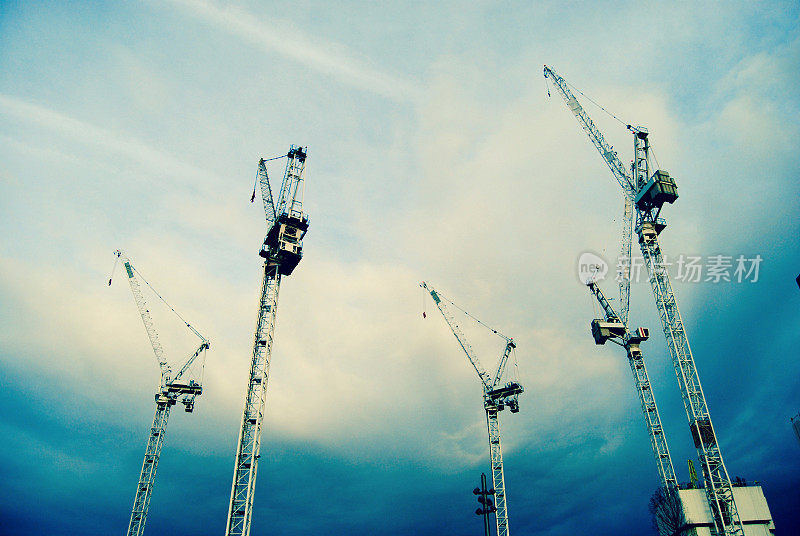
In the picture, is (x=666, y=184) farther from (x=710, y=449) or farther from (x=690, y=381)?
(x=710, y=449)

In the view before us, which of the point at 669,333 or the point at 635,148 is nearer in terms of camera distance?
the point at 669,333

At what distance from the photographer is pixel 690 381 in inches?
3273

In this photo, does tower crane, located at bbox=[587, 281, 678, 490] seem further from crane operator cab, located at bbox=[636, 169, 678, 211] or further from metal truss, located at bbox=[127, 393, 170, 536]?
metal truss, located at bbox=[127, 393, 170, 536]

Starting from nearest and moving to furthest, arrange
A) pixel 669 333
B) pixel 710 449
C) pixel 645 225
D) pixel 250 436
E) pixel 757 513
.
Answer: pixel 250 436 < pixel 710 449 < pixel 669 333 < pixel 645 225 < pixel 757 513

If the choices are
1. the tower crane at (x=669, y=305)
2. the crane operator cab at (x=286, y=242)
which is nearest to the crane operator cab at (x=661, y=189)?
the tower crane at (x=669, y=305)

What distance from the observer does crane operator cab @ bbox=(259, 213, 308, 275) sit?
3430 inches

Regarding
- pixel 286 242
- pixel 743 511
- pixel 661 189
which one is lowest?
pixel 743 511

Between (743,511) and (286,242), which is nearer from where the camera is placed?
(286,242)

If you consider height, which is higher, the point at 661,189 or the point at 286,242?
the point at 661,189

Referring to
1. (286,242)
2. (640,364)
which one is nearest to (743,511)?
(640,364)

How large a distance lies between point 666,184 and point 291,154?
3151 inches

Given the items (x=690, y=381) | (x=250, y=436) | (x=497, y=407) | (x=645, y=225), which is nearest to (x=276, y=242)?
(x=250, y=436)

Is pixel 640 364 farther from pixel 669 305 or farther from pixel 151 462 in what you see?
pixel 151 462

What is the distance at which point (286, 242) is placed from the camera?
286 feet
